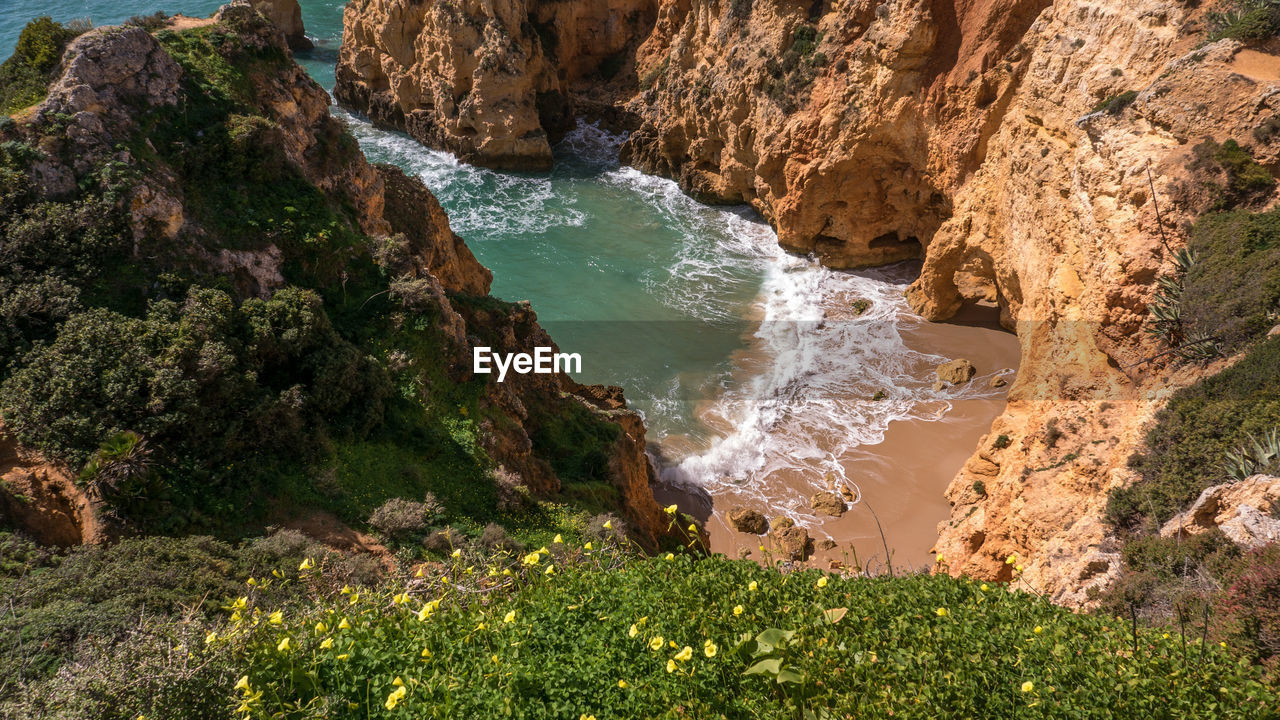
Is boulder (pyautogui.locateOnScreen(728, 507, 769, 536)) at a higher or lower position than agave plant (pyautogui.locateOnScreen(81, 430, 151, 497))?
lower

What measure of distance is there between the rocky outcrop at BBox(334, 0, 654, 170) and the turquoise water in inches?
85.9

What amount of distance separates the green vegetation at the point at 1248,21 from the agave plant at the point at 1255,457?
864 cm

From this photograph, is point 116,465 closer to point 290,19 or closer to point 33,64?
point 33,64

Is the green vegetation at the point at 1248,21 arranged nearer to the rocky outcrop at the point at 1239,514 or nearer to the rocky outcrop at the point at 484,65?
the rocky outcrop at the point at 1239,514

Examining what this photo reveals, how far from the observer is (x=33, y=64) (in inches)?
459

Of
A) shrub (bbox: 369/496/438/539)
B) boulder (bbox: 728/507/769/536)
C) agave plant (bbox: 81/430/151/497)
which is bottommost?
boulder (bbox: 728/507/769/536)

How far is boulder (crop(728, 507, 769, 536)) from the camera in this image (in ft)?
55.6

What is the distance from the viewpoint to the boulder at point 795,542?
15.8 m

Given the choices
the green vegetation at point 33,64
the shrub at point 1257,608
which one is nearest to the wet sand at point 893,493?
the shrub at point 1257,608

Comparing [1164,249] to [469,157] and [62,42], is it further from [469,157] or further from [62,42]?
[469,157]

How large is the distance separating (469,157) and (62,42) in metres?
26.6

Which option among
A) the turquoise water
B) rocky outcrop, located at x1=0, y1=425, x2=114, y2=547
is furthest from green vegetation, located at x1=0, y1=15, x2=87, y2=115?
the turquoise water

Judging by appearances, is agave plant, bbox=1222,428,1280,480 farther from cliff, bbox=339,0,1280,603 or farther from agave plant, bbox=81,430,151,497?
agave plant, bbox=81,430,151,497

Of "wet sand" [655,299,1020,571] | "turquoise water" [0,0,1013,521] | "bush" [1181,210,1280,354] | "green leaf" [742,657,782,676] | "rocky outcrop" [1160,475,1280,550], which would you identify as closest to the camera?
"green leaf" [742,657,782,676]
